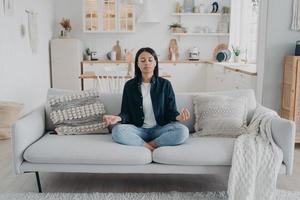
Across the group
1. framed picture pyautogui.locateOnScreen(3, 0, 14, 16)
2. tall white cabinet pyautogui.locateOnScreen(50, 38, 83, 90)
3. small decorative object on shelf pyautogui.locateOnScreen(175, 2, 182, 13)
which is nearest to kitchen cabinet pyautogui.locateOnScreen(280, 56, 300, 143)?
framed picture pyautogui.locateOnScreen(3, 0, 14, 16)

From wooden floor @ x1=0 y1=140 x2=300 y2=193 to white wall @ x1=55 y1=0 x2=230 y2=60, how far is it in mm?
4614

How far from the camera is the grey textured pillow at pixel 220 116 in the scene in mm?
2969

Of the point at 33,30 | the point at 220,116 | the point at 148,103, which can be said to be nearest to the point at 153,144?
the point at 148,103

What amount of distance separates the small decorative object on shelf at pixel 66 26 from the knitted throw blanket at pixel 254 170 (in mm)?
5364

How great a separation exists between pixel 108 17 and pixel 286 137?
17.5 feet

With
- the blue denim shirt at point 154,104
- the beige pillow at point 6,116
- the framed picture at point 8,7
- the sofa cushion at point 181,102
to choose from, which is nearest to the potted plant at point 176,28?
the framed picture at point 8,7

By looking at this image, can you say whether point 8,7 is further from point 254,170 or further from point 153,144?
point 254,170

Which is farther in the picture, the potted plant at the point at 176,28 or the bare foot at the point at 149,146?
the potted plant at the point at 176,28

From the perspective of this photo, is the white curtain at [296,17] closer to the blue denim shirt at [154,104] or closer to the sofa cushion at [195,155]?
the blue denim shirt at [154,104]

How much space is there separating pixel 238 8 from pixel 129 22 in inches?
82.3

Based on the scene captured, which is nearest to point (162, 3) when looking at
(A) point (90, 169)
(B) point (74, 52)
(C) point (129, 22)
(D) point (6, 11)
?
(C) point (129, 22)

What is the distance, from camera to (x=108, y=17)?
23.8 ft

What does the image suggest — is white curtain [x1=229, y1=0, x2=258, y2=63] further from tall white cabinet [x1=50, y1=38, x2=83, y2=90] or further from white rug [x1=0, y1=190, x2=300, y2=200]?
white rug [x1=0, y1=190, x2=300, y2=200]

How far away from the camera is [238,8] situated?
7.21 metres
